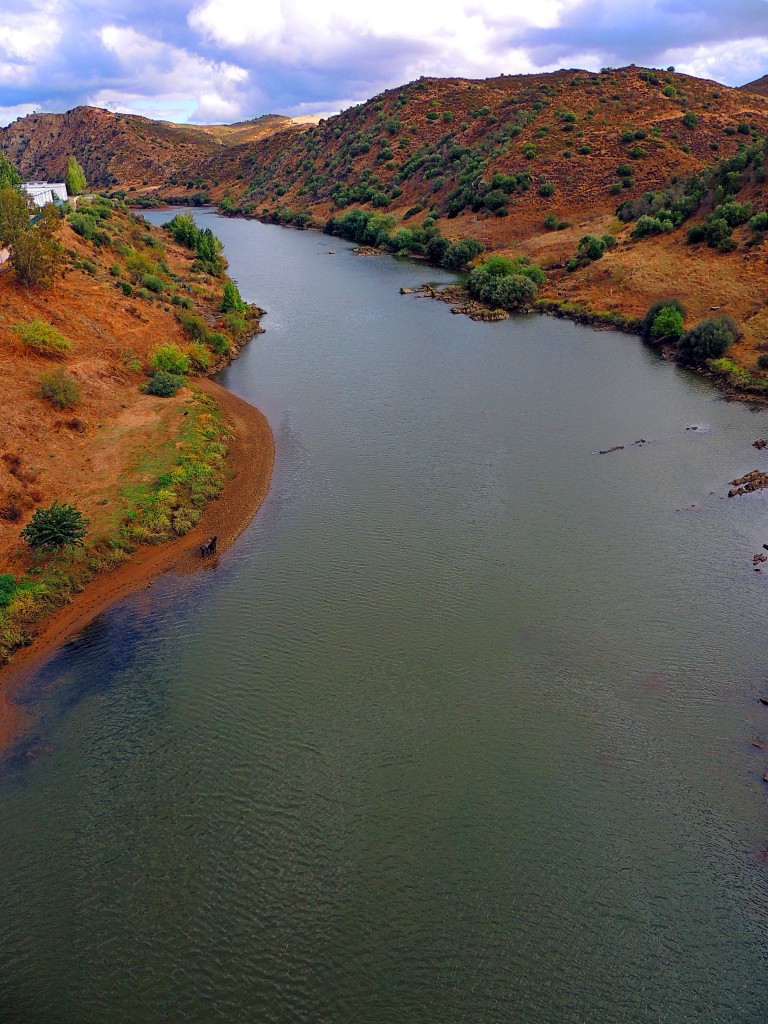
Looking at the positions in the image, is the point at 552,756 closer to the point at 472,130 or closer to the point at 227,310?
the point at 227,310

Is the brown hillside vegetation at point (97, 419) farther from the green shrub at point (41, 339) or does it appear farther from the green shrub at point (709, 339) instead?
the green shrub at point (709, 339)

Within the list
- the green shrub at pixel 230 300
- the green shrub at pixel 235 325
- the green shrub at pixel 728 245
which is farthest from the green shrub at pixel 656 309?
the green shrub at pixel 230 300

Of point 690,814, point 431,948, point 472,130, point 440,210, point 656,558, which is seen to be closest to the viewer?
point 431,948

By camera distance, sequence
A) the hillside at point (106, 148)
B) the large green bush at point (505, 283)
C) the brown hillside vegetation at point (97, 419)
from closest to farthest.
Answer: the brown hillside vegetation at point (97, 419), the large green bush at point (505, 283), the hillside at point (106, 148)

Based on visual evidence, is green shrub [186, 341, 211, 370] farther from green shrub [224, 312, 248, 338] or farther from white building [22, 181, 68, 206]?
white building [22, 181, 68, 206]

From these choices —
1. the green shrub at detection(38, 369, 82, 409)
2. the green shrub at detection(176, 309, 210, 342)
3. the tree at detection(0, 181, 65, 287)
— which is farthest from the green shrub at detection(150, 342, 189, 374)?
the tree at detection(0, 181, 65, 287)

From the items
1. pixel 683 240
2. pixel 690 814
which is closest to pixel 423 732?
pixel 690 814

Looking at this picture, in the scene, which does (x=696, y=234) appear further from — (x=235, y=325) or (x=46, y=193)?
(x=46, y=193)

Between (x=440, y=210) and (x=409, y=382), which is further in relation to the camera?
(x=440, y=210)
